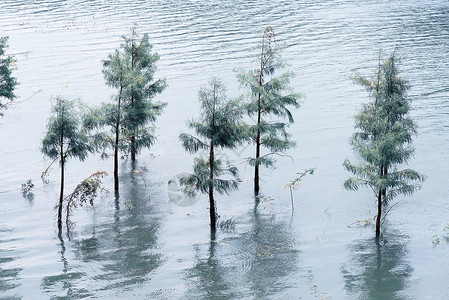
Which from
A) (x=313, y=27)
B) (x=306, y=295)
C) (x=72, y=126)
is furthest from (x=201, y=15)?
(x=306, y=295)

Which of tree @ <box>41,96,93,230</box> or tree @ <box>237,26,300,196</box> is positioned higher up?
tree @ <box>237,26,300,196</box>

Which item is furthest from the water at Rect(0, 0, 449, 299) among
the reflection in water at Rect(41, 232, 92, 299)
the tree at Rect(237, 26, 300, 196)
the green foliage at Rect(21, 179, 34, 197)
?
the tree at Rect(237, 26, 300, 196)

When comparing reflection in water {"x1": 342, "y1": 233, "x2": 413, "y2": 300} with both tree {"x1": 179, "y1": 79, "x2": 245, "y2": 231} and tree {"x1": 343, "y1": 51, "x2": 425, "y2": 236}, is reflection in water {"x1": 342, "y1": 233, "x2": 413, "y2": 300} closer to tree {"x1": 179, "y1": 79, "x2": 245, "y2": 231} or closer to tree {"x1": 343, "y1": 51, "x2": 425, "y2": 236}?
tree {"x1": 343, "y1": 51, "x2": 425, "y2": 236}

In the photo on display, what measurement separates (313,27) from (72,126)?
188 ft

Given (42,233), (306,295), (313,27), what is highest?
(313,27)

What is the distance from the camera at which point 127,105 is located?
35062 mm

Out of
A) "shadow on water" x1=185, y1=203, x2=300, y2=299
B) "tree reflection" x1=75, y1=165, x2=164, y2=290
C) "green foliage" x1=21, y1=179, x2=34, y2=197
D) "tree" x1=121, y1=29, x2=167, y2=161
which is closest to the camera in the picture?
"shadow on water" x1=185, y1=203, x2=300, y2=299

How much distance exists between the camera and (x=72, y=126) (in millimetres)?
29031

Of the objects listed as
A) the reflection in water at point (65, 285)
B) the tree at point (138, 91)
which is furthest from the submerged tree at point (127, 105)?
the reflection in water at point (65, 285)

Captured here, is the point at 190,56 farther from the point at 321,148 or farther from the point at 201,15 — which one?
the point at 321,148

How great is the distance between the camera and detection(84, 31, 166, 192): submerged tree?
33.5 metres

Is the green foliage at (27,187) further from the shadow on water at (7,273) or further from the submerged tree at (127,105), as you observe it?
→ the shadow on water at (7,273)

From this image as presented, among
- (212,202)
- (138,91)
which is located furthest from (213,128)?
(138,91)

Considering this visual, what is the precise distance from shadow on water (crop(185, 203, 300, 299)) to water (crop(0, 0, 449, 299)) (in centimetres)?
9
